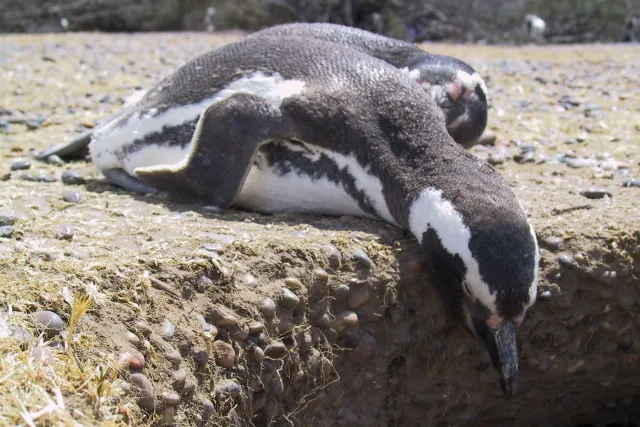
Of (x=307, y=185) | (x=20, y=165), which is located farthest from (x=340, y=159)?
Answer: (x=20, y=165)

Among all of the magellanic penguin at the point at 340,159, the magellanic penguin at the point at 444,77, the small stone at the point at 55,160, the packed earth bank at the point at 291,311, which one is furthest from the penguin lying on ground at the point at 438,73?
the small stone at the point at 55,160

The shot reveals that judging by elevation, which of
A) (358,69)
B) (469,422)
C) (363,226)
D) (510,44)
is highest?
(358,69)

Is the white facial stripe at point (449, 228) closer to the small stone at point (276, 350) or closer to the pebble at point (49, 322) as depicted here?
the small stone at point (276, 350)

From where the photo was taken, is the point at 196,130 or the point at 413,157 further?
the point at 196,130

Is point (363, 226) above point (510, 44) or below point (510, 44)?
above

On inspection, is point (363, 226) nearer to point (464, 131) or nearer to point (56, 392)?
point (464, 131)

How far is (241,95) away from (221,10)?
10567 mm

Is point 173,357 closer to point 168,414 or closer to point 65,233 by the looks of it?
point 168,414

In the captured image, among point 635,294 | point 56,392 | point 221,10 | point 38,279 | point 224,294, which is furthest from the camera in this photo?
point 221,10

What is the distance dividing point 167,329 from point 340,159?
121 centimetres

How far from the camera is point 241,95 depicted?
11.7 feet

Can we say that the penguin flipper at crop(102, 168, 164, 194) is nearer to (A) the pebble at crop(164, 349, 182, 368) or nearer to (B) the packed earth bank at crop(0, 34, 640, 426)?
(B) the packed earth bank at crop(0, 34, 640, 426)

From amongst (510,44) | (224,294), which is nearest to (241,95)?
(224,294)

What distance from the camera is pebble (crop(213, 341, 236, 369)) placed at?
2730mm
